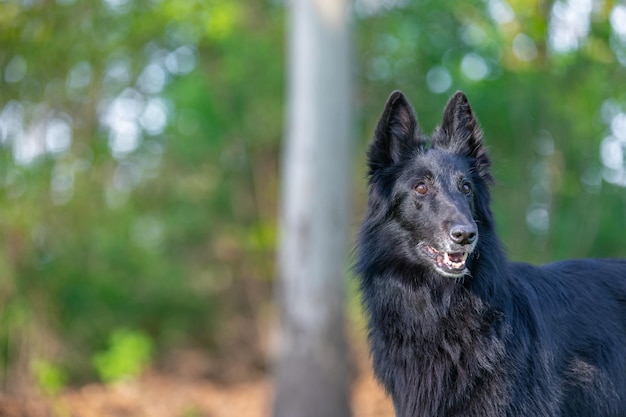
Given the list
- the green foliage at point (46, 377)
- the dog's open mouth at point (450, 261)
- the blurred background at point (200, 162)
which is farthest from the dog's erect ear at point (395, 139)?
the green foliage at point (46, 377)

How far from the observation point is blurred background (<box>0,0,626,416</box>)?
10578 mm

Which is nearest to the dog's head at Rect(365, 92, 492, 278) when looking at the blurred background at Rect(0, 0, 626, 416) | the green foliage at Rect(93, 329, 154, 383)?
the blurred background at Rect(0, 0, 626, 416)

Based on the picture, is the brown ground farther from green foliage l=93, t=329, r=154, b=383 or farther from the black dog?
the black dog

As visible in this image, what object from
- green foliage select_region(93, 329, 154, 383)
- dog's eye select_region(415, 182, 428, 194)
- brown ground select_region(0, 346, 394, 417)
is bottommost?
brown ground select_region(0, 346, 394, 417)

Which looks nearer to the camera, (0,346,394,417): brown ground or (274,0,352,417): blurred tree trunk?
(0,346,394,417): brown ground

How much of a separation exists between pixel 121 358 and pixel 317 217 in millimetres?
3975

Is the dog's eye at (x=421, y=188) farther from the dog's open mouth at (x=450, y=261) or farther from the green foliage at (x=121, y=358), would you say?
the green foliage at (x=121, y=358)

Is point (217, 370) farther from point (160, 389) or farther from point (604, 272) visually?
point (604, 272)

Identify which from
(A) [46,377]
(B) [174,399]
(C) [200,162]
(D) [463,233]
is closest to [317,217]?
(A) [46,377]

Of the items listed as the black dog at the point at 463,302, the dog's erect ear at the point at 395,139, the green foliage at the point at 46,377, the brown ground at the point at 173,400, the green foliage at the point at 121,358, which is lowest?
the brown ground at the point at 173,400

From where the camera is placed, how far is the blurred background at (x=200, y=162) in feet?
34.7

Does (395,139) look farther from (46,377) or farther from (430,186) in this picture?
(46,377)

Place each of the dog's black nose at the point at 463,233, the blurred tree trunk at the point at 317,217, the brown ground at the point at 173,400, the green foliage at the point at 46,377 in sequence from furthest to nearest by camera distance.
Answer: the blurred tree trunk at the point at 317,217, the brown ground at the point at 173,400, the green foliage at the point at 46,377, the dog's black nose at the point at 463,233

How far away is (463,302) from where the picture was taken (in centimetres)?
450
